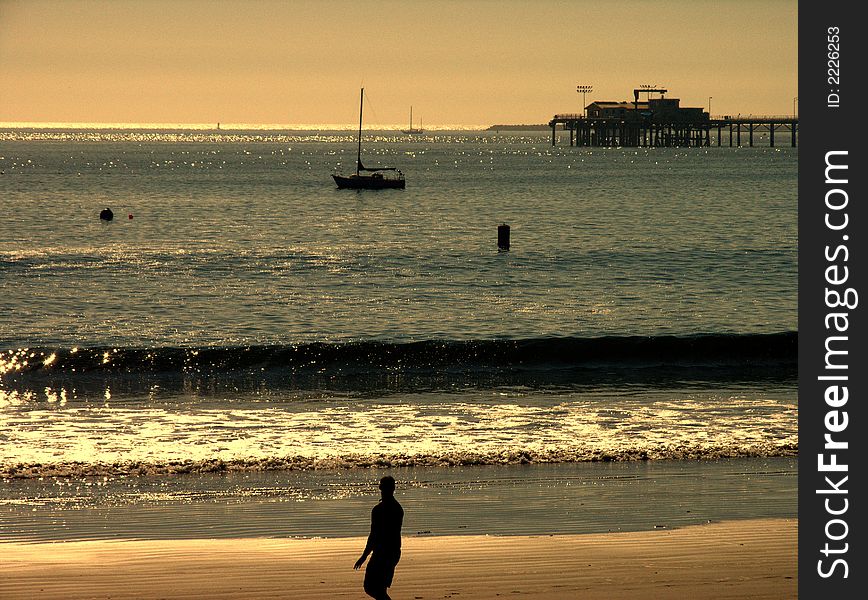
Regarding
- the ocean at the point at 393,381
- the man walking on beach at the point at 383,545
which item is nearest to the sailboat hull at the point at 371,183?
the ocean at the point at 393,381

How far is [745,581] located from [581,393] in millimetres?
14829

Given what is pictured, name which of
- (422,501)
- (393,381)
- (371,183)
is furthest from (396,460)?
(371,183)

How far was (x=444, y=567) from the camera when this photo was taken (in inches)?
528

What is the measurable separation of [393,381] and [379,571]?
739 inches

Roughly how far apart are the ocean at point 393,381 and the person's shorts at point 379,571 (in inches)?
153

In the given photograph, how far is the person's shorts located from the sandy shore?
45.0 inches

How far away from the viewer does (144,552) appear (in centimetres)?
1401

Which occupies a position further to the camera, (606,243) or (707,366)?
(606,243)

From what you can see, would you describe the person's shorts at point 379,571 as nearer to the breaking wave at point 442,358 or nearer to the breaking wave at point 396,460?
the breaking wave at point 396,460

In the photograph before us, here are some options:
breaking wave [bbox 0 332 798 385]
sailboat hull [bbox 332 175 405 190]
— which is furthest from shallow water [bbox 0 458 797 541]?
sailboat hull [bbox 332 175 405 190]
